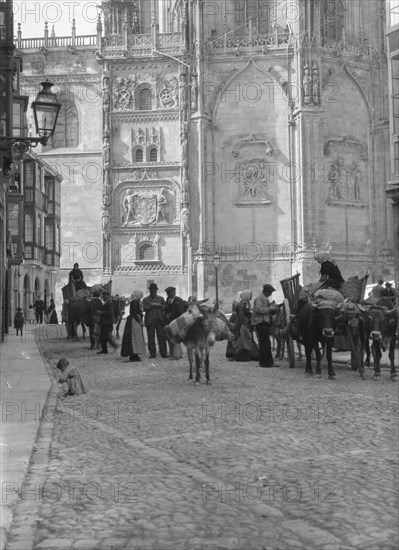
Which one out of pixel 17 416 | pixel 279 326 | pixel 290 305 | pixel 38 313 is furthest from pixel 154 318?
pixel 38 313

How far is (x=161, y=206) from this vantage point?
51469 millimetres

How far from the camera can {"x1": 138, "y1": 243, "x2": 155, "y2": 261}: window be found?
51.3 m

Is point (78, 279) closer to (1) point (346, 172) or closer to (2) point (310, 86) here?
(2) point (310, 86)

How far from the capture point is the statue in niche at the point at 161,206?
169 feet

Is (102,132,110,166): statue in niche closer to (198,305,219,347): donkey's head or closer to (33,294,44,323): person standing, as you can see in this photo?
(33,294,44,323): person standing

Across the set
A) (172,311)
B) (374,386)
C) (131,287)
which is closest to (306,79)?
(131,287)

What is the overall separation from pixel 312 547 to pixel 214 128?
156 feet

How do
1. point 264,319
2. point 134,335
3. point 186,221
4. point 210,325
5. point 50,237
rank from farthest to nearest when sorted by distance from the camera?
point 50,237 → point 186,221 → point 134,335 → point 264,319 → point 210,325

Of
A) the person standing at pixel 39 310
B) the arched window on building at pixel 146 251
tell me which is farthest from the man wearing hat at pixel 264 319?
the arched window on building at pixel 146 251

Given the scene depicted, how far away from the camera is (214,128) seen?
51.5 metres

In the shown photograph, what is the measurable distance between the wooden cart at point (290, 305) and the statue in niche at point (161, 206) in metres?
33.0

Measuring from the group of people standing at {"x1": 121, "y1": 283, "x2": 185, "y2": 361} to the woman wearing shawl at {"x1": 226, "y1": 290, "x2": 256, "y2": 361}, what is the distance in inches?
50.9

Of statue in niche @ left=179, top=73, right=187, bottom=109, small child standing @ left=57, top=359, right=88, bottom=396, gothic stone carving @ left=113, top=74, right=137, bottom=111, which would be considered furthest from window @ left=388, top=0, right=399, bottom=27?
gothic stone carving @ left=113, top=74, right=137, bottom=111

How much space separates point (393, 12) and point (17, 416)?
2119cm
